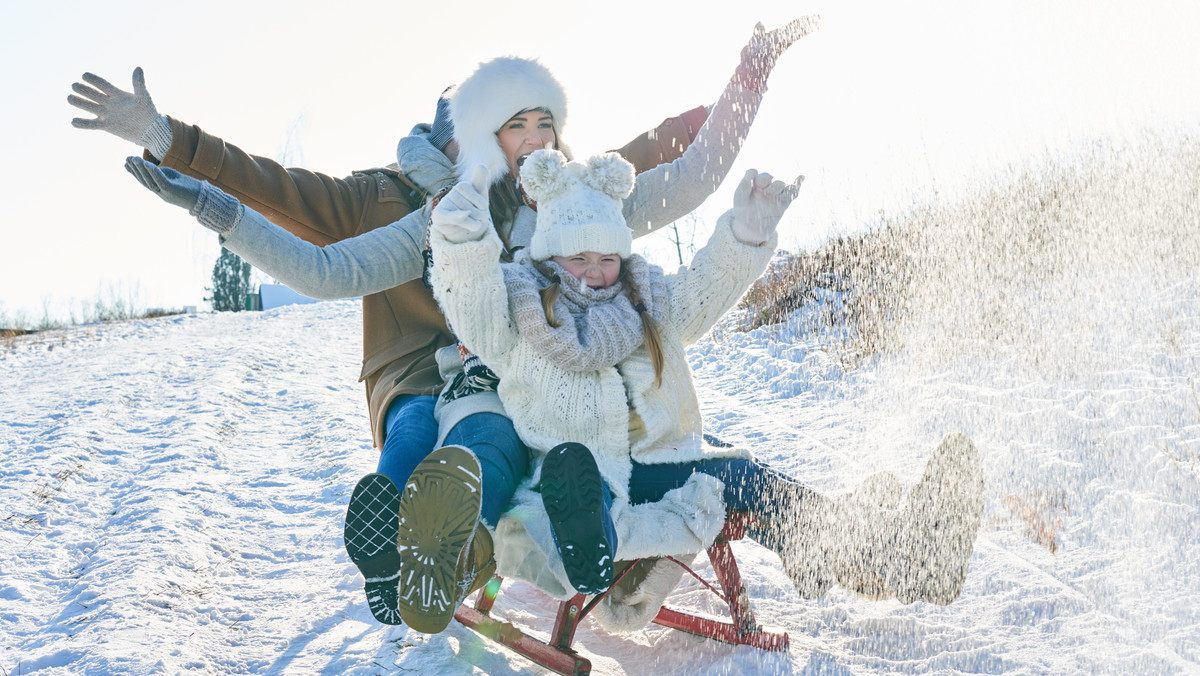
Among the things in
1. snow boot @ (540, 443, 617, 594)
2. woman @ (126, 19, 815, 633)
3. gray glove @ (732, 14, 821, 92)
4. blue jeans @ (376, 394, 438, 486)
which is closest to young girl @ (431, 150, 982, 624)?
snow boot @ (540, 443, 617, 594)

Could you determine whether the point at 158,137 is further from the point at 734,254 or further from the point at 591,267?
the point at 734,254

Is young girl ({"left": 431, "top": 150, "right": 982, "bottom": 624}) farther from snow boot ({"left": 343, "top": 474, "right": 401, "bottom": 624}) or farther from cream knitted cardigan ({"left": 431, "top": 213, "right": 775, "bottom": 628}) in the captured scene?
snow boot ({"left": 343, "top": 474, "right": 401, "bottom": 624})

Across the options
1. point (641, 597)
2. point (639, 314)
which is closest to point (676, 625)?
point (641, 597)

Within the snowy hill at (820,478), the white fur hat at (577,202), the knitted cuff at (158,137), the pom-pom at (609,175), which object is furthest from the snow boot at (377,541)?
the knitted cuff at (158,137)

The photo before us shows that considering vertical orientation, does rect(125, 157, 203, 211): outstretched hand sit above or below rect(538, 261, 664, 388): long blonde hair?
above

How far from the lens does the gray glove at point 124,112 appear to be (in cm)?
261

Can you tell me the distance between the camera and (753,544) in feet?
11.5

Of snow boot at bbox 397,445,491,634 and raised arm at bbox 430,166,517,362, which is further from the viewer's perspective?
raised arm at bbox 430,166,517,362

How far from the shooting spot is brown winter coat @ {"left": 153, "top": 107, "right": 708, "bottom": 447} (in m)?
2.81

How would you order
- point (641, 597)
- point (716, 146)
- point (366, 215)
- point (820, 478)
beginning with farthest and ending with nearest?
point (820, 478)
point (716, 146)
point (366, 215)
point (641, 597)

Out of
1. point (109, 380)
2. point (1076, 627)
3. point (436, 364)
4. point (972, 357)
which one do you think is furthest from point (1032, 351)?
point (109, 380)

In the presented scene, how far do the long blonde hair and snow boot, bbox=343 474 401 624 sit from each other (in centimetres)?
66

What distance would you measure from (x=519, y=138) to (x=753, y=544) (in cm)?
192

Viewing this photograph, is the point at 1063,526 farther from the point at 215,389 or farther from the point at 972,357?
the point at 215,389
